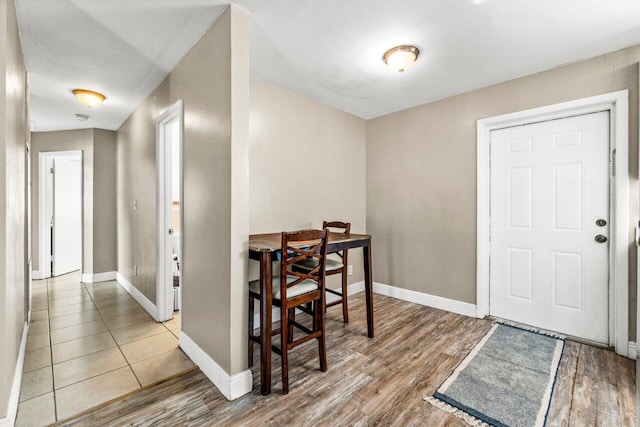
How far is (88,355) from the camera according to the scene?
7.48 feet

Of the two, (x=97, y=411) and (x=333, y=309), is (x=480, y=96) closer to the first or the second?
(x=333, y=309)

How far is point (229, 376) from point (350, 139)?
9.83 ft

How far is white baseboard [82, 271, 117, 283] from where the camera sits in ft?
14.7

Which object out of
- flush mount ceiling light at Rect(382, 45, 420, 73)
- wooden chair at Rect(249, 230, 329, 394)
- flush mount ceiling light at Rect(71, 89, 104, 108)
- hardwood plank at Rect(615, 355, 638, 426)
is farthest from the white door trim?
flush mount ceiling light at Rect(71, 89, 104, 108)

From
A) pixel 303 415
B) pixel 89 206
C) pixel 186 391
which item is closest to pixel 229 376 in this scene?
pixel 186 391

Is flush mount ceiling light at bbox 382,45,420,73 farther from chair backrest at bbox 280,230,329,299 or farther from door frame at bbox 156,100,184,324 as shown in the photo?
door frame at bbox 156,100,184,324

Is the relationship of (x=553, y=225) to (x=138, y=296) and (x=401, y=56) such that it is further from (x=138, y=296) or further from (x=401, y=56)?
(x=138, y=296)

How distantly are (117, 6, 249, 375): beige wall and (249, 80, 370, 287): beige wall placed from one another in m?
0.60

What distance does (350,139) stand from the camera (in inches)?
150

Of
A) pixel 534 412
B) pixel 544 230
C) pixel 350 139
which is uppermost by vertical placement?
pixel 350 139

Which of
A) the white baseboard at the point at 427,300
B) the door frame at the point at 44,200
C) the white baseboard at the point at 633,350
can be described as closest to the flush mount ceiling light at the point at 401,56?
the white baseboard at the point at 427,300

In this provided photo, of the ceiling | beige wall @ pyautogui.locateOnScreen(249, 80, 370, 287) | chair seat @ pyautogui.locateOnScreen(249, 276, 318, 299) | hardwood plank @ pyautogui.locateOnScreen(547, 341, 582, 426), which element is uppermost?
the ceiling

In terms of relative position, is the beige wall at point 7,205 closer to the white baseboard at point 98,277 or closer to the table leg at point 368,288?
the table leg at point 368,288

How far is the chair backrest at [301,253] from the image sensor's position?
6.00 feet
